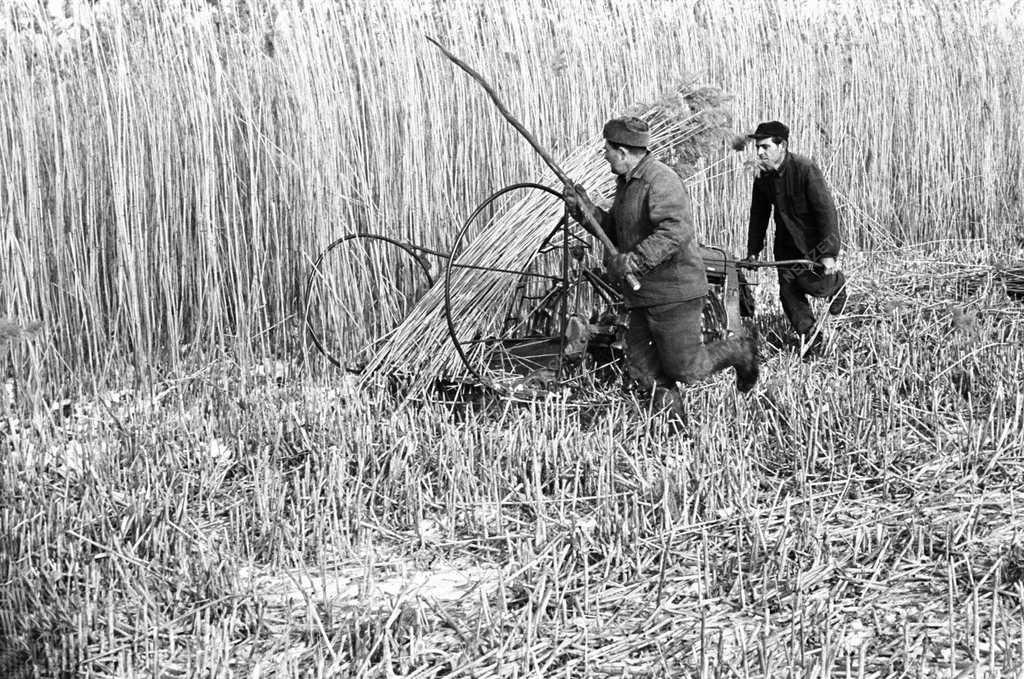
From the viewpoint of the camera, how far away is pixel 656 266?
369cm

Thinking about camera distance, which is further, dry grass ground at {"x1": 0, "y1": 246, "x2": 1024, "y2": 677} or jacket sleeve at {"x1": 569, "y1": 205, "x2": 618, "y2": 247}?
jacket sleeve at {"x1": 569, "y1": 205, "x2": 618, "y2": 247}

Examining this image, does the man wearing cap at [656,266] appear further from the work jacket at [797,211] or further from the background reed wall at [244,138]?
the work jacket at [797,211]

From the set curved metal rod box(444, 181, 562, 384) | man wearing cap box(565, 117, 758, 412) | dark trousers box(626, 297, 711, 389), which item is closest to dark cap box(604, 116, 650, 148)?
man wearing cap box(565, 117, 758, 412)

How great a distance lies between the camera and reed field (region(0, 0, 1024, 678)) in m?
2.30

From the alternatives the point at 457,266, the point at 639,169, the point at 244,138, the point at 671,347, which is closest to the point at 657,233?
the point at 639,169

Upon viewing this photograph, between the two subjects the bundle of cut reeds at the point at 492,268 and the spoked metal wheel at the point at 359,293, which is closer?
the bundle of cut reeds at the point at 492,268

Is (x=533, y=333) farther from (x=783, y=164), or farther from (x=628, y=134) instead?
(x=783, y=164)

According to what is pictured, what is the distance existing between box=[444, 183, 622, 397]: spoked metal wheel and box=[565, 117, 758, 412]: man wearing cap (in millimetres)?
182

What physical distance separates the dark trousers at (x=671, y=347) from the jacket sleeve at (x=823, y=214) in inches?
45.1

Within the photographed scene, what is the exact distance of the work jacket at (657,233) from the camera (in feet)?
11.8

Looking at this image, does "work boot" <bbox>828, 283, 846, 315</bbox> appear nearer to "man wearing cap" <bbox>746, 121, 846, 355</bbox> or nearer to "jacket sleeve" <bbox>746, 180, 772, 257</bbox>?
"man wearing cap" <bbox>746, 121, 846, 355</bbox>

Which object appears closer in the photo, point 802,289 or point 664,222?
point 664,222

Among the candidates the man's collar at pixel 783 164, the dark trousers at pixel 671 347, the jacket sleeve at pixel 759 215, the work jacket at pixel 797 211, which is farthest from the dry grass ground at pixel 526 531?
the man's collar at pixel 783 164

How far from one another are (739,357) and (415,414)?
1.10 meters
